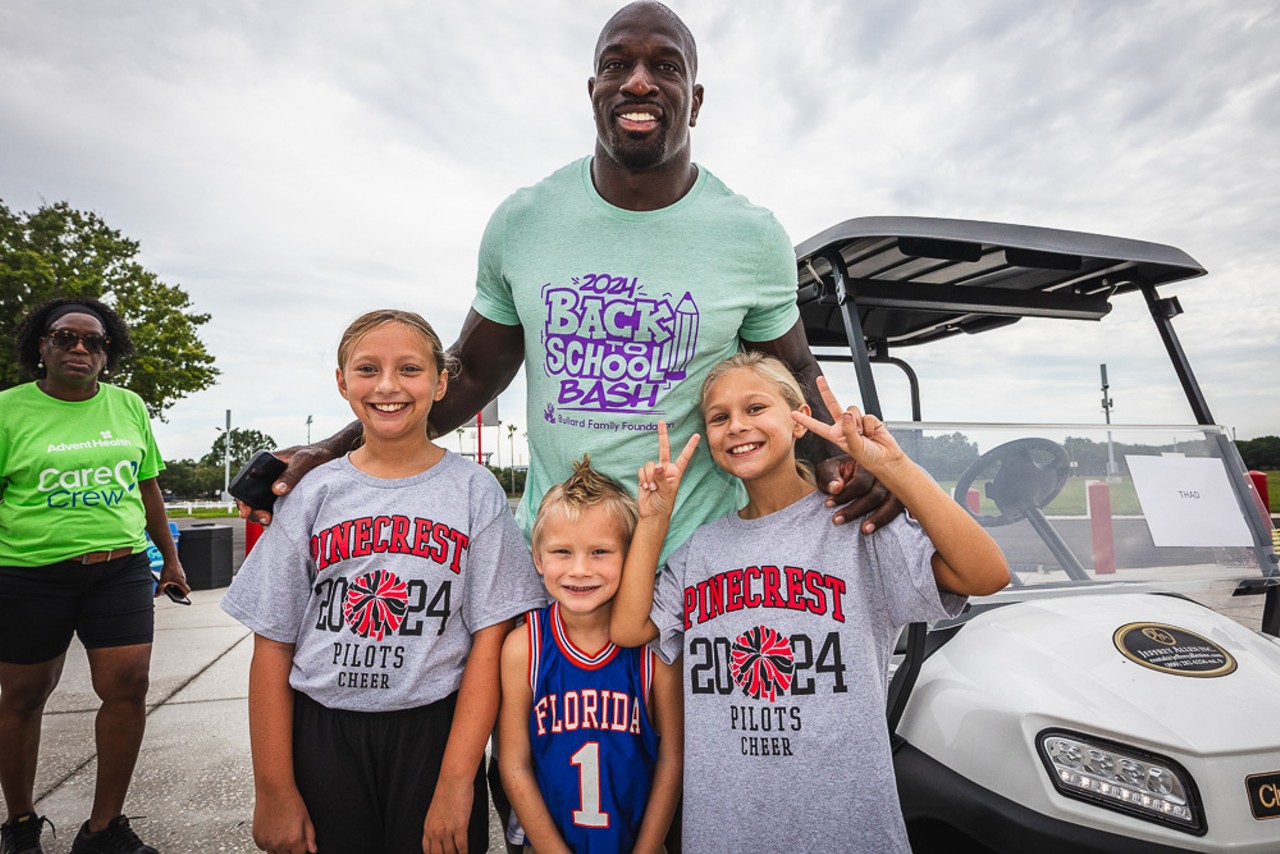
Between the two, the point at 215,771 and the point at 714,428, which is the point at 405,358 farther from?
the point at 215,771

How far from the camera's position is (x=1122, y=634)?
A: 1.68 meters

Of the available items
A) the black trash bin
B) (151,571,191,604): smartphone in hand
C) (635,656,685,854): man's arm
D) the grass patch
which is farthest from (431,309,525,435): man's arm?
the grass patch

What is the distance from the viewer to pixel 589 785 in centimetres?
170

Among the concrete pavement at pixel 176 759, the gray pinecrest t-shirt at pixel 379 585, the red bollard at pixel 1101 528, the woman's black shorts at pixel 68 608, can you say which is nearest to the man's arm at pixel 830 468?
the gray pinecrest t-shirt at pixel 379 585

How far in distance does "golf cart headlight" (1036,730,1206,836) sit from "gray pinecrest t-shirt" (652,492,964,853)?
1.03ft

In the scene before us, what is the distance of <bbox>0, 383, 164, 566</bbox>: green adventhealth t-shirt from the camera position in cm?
280

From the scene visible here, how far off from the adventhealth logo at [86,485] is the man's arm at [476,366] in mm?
1736

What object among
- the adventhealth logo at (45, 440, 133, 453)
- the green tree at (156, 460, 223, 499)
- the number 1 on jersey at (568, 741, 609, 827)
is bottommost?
the number 1 on jersey at (568, 741, 609, 827)

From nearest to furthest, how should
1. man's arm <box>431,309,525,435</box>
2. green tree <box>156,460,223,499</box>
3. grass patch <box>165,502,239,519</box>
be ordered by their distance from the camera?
man's arm <box>431,309,525,435</box> → grass patch <box>165,502,239,519</box> → green tree <box>156,460,223,499</box>

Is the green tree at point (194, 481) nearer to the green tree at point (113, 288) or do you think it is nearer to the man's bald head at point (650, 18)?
the green tree at point (113, 288)

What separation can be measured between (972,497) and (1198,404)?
1083 mm

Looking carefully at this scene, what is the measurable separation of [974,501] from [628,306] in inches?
46.2

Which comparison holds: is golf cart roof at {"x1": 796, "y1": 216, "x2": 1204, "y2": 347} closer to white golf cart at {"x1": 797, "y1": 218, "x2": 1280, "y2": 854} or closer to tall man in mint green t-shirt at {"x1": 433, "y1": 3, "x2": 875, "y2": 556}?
white golf cart at {"x1": 797, "y1": 218, "x2": 1280, "y2": 854}

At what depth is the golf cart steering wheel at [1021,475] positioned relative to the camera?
2.22 meters
